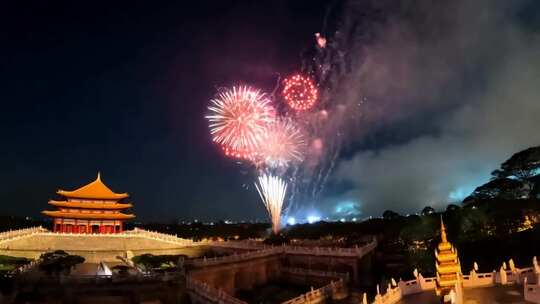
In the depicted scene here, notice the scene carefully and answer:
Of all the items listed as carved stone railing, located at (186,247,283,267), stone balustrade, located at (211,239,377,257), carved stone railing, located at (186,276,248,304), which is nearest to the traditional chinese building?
stone balustrade, located at (211,239,377,257)

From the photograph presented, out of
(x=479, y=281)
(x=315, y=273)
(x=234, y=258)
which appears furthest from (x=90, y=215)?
(x=479, y=281)

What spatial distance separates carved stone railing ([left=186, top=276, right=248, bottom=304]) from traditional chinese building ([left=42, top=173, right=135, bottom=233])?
119ft

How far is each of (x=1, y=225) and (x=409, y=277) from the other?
272ft

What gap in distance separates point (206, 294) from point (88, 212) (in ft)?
134

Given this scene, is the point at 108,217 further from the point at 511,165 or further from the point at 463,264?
the point at 511,165

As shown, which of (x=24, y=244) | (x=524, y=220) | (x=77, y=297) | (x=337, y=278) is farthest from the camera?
(x=24, y=244)

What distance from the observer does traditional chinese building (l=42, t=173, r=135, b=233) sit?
61.4 m

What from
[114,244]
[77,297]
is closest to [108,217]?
[114,244]

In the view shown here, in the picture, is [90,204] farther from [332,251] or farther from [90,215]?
[332,251]

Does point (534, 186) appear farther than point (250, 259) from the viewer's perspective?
Yes

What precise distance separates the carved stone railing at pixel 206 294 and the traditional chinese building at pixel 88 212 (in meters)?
36.3

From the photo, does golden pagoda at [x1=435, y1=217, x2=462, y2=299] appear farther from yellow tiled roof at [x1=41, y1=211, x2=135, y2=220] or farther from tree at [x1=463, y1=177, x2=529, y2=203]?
yellow tiled roof at [x1=41, y1=211, x2=135, y2=220]

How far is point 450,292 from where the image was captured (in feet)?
63.0

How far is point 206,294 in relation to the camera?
28.9m
